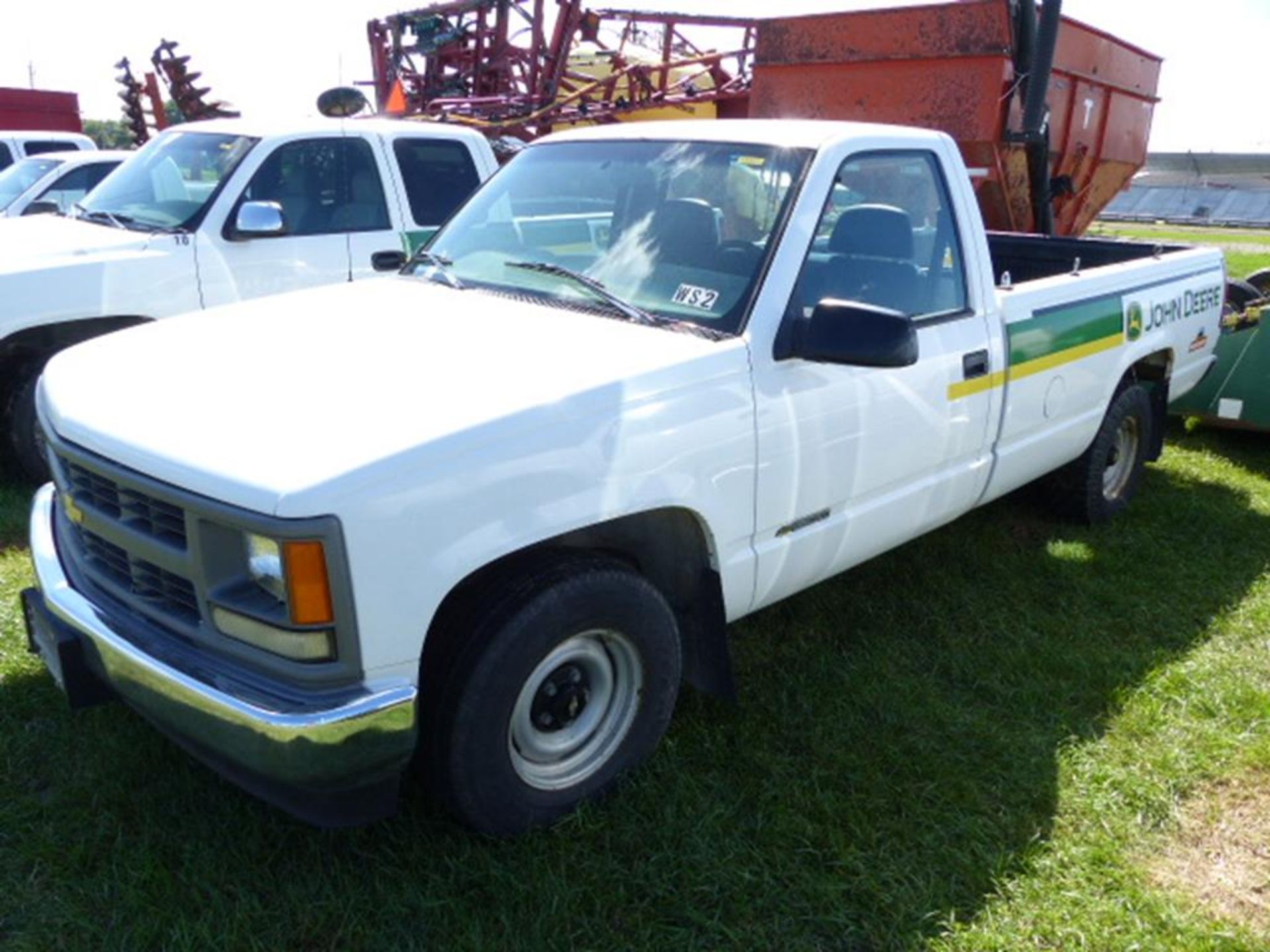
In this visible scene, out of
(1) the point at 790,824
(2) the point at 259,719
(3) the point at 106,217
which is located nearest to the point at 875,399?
(1) the point at 790,824

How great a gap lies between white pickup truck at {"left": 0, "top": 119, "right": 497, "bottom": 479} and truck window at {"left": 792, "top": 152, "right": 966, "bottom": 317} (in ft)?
9.98

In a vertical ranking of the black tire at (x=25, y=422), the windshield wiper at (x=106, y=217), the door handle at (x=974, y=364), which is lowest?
the black tire at (x=25, y=422)

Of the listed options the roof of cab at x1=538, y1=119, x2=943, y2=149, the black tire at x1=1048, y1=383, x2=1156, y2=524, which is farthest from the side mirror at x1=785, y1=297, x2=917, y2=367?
the black tire at x1=1048, y1=383, x2=1156, y2=524

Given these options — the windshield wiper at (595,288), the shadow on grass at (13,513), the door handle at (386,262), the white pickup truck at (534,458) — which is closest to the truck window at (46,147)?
the shadow on grass at (13,513)

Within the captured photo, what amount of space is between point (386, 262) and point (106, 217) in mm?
1611

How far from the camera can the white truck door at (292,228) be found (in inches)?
225

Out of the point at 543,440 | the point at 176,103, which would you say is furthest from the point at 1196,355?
the point at 176,103

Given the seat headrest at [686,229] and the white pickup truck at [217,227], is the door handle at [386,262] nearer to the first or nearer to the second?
the white pickup truck at [217,227]

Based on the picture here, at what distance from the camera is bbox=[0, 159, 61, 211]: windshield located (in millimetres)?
9823

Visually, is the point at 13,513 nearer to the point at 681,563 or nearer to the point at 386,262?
the point at 386,262

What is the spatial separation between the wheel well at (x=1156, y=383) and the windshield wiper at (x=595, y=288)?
317 centimetres

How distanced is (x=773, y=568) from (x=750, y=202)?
44.3 inches

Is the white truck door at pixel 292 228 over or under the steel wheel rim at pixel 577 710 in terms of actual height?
over

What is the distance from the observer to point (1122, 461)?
552cm
